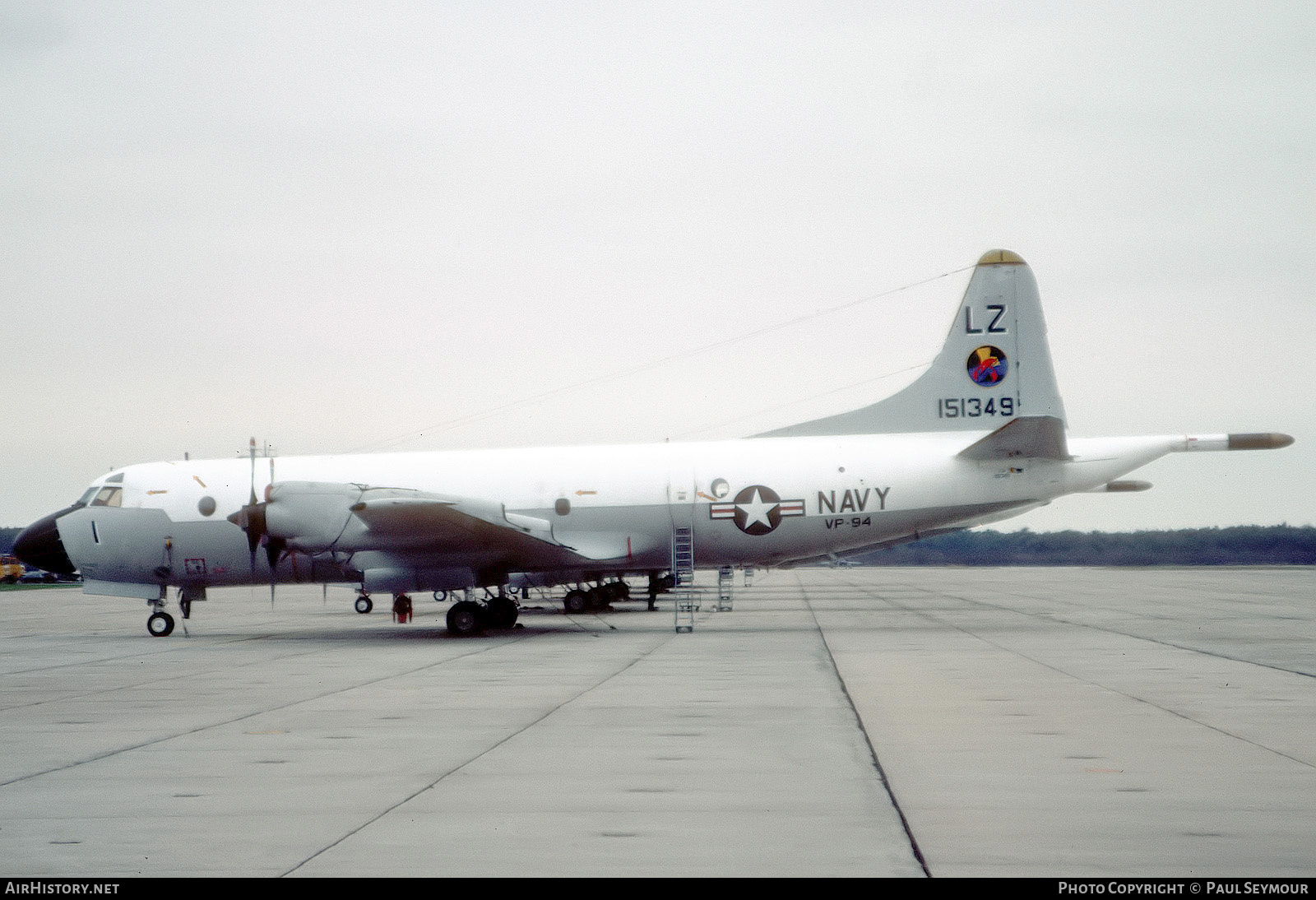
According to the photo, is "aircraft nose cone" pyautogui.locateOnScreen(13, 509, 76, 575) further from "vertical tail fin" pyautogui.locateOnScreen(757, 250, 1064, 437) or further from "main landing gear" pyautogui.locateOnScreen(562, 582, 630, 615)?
"vertical tail fin" pyautogui.locateOnScreen(757, 250, 1064, 437)

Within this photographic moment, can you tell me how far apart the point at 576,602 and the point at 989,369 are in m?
14.1

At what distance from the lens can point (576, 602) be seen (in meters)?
32.1

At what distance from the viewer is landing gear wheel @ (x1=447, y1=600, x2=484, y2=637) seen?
2252cm

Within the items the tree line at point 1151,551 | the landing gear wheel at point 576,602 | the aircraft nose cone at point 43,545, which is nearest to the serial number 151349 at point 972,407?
the landing gear wheel at point 576,602

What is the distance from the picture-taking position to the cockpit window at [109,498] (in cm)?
2430

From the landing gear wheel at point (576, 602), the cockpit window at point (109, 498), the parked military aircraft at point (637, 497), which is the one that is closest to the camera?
the parked military aircraft at point (637, 497)

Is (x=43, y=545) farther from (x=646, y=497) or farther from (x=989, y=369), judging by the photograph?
(x=989, y=369)

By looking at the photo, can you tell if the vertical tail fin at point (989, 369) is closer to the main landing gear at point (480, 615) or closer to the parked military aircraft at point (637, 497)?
the parked military aircraft at point (637, 497)

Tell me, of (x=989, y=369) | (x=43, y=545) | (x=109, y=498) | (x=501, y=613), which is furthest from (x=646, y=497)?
(x=43, y=545)

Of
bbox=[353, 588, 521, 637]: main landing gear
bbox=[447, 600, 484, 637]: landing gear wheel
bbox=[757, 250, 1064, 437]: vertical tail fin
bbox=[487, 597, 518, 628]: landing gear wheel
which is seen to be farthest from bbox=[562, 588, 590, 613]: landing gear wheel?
bbox=[757, 250, 1064, 437]: vertical tail fin

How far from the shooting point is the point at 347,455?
25.5 metres

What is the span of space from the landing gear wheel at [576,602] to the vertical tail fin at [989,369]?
11.6m

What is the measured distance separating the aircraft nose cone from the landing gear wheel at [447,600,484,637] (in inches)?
346
